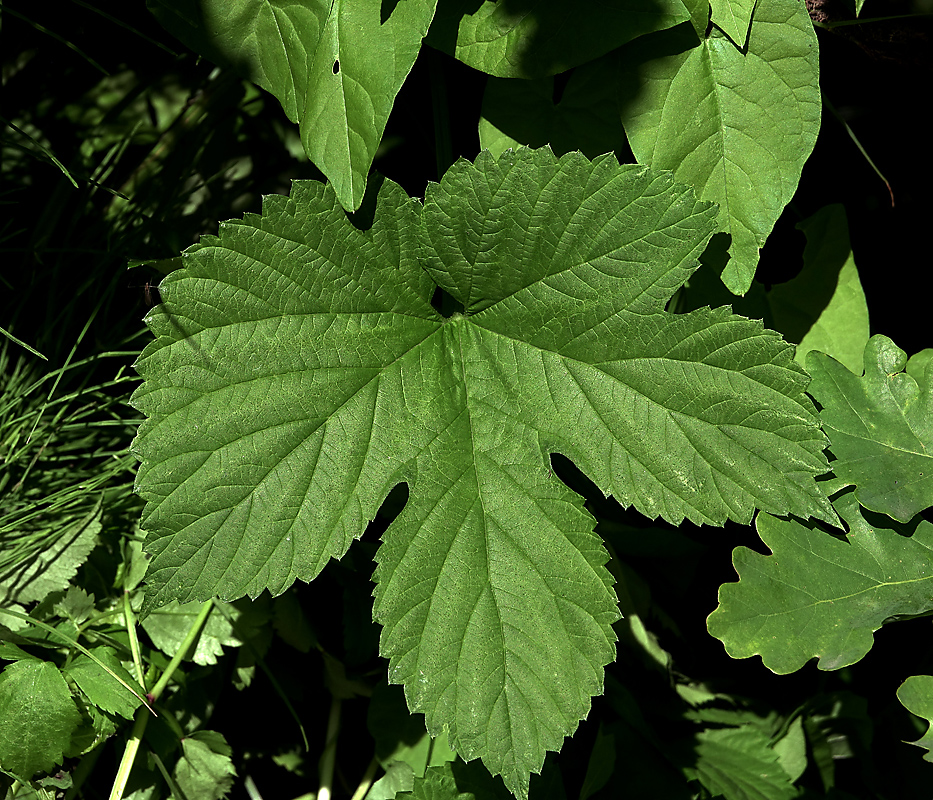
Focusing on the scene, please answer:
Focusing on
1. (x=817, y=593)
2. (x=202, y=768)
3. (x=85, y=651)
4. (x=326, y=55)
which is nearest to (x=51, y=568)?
(x=85, y=651)

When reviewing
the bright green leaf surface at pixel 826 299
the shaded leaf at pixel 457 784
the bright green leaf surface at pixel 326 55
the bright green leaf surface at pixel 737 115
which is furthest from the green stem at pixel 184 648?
the bright green leaf surface at pixel 826 299

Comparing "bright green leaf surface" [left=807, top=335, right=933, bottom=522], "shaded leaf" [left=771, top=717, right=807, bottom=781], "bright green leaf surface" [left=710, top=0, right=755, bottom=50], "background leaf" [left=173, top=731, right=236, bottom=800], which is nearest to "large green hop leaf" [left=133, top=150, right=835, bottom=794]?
"bright green leaf surface" [left=807, top=335, right=933, bottom=522]

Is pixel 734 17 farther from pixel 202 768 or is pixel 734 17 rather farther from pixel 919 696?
pixel 202 768

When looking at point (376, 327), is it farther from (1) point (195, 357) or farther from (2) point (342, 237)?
(1) point (195, 357)

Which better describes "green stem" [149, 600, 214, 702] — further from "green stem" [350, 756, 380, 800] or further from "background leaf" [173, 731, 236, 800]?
"green stem" [350, 756, 380, 800]

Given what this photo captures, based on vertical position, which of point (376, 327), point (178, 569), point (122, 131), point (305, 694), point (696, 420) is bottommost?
point (305, 694)

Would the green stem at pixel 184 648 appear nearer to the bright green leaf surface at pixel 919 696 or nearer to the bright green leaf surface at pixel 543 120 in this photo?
the bright green leaf surface at pixel 543 120

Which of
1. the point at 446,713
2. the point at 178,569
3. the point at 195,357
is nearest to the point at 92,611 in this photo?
the point at 178,569
